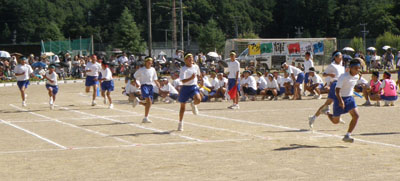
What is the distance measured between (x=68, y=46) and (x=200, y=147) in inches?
2150

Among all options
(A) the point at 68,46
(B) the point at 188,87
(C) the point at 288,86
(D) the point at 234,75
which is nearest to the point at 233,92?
(D) the point at 234,75

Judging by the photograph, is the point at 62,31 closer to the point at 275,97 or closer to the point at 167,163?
the point at 275,97

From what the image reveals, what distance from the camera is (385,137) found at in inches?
539

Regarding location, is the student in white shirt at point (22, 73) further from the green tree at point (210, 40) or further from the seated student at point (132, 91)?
the green tree at point (210, 40)

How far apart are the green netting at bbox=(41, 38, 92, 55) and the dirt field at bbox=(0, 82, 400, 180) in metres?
43.1

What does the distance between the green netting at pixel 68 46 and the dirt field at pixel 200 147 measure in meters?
43.1

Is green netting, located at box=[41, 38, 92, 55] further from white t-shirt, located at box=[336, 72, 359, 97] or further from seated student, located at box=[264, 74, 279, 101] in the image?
white t-shirt, located at box=[336, 72, 359, 97]

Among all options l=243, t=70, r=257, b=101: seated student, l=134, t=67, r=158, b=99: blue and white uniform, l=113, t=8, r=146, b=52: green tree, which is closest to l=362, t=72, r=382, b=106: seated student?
l=243, t=70, r=257, b=101: seated student

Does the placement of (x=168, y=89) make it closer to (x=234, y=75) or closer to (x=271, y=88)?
(x=234, y=75)

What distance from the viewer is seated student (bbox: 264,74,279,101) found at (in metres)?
26.4

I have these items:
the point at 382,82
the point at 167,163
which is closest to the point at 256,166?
the point at 167,163

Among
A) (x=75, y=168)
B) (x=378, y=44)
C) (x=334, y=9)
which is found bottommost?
(x=75, y=168)

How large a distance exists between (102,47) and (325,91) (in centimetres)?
6759

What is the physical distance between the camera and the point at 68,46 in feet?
214
